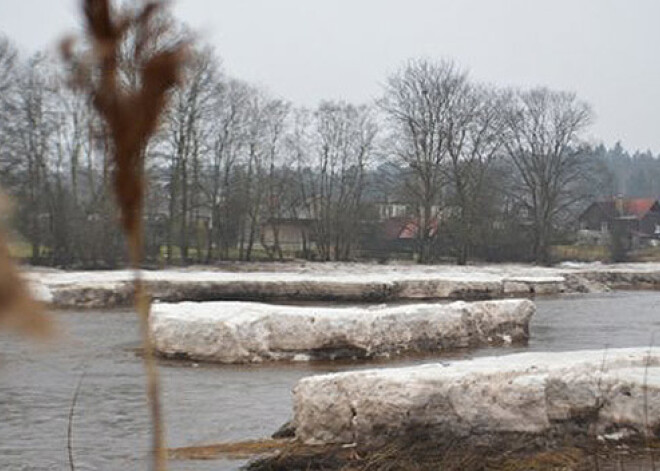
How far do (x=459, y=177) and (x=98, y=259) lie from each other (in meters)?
28.5

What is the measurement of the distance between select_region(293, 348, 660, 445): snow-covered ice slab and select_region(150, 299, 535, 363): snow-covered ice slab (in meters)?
8.74

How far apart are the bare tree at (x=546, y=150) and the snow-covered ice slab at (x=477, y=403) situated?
63.7 m

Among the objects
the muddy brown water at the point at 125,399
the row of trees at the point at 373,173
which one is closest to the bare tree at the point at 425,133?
the row of trees at the point at 373,173

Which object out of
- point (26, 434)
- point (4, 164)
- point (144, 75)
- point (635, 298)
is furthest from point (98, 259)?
point (144, 75)

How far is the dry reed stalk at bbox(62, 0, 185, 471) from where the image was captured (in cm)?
141

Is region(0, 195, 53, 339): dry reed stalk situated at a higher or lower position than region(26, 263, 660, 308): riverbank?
higher

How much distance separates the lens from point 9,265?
103 cm

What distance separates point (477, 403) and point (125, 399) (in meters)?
6.37

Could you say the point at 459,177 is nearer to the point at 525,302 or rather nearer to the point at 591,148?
the point at 591,148

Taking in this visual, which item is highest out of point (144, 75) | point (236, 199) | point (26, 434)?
point (236, 199)

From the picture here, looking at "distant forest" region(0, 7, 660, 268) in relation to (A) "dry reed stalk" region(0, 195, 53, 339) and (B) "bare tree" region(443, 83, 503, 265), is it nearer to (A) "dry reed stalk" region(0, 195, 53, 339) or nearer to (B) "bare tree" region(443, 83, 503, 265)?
(B) "bare tree" region(443, 83, 503, 265)

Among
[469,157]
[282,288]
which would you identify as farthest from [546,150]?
[282,288]

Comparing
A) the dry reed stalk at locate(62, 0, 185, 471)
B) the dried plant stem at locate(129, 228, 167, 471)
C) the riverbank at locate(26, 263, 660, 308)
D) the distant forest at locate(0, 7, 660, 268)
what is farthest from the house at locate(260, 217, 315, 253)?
the dry reed stalk at locate(62, 0, 185, 471)

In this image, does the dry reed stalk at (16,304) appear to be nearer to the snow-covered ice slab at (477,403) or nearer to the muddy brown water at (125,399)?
the muddy brown water at (125,399)
